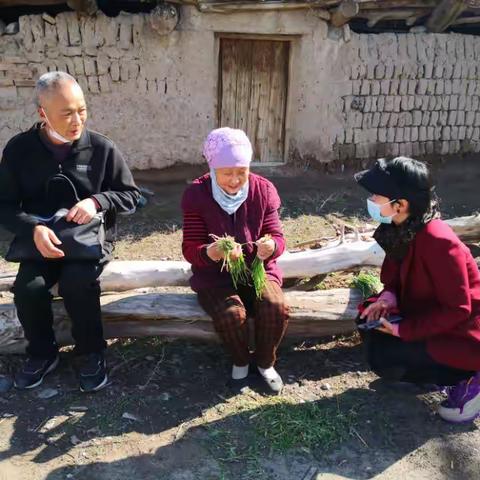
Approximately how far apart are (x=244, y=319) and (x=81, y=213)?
1065 millimetres

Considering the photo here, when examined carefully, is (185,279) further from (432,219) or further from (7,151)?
(432,219)

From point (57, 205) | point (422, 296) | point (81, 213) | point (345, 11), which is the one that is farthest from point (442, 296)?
point (345, 11)

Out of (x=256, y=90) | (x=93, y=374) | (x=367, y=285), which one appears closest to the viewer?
(x=93, y=374)

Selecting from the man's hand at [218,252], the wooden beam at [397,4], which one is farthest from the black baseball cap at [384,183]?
the wooden beam at [397,4]

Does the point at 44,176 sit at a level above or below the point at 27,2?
below

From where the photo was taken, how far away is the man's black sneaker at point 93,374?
3.37m

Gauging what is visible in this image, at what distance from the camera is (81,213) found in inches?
126

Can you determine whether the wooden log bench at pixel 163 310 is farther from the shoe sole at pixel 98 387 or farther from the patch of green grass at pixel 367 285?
the shoe sole at pixel 98 387

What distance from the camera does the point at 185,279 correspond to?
399 cm

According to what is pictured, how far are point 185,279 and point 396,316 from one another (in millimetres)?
1476

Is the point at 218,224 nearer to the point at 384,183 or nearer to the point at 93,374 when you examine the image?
the point at 384,183

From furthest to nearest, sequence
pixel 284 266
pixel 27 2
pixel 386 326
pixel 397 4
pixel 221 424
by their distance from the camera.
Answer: pixel 397 4
pixel 27 2
pixel 284 266
pixel 221 424
pixel 386 326

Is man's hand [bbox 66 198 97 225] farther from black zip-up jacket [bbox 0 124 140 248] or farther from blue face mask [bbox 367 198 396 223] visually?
blue face mask [bbox 367 198 396 223]

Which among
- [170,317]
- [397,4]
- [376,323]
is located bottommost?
[170,317]
